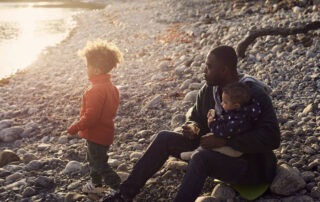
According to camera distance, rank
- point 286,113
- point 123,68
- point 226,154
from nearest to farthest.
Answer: point 226,154
point 286,113
point 123,68

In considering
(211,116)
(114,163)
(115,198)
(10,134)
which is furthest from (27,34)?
(211,116)

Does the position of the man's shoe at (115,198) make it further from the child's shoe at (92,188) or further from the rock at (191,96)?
the rock at (191,96)

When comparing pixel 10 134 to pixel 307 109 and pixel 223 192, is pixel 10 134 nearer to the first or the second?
pixel 223 192

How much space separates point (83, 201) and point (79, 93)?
6.55 metres

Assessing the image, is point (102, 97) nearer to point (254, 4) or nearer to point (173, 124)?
point (173, 124)

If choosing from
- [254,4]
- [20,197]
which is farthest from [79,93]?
[254,4]

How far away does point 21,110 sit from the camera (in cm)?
1104

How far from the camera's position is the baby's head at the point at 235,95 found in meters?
4.82

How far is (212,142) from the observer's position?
4996mm

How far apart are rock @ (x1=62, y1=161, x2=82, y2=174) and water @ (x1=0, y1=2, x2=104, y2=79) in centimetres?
1148

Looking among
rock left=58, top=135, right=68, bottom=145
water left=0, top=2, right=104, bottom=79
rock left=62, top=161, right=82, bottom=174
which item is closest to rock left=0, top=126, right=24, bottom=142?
rock left=58, top=135, right=68, bottom=145

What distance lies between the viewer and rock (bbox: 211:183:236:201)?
548cm

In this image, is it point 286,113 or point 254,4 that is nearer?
point 286,113

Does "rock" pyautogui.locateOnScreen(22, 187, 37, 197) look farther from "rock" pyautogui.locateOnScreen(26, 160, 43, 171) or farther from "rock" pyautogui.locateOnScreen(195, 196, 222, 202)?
"rock" pyautogui.locateOnScreen(195, 196, 222, 202)
